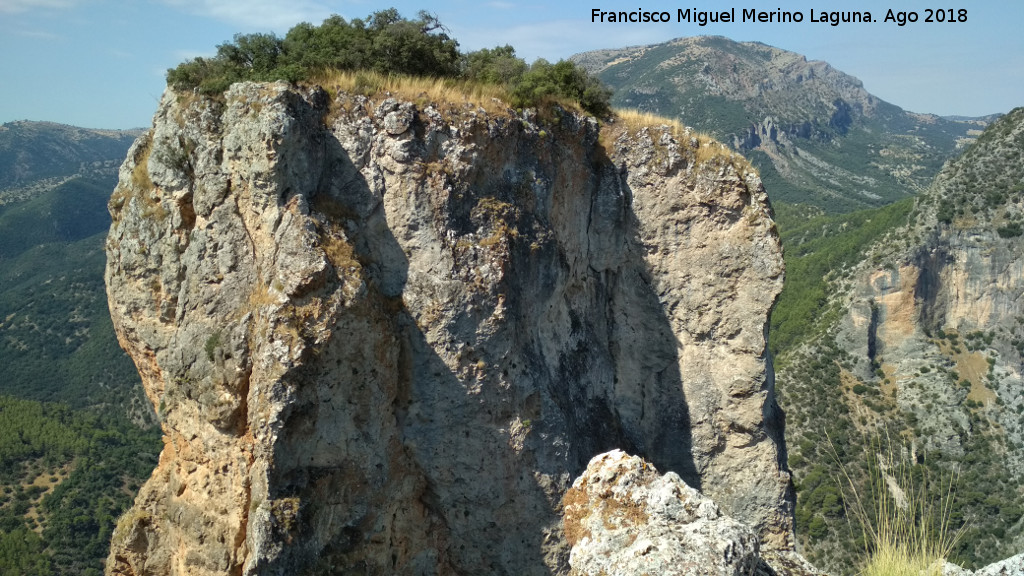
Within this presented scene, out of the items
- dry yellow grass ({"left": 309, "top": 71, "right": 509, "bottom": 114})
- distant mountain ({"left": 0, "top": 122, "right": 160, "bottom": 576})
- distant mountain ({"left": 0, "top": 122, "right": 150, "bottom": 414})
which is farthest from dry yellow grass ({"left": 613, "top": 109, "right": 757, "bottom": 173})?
distant mountain ({"left": 0, "top": 122, "right": 150, "bottom": 414})

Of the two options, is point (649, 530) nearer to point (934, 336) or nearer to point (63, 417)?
point (63, 417)

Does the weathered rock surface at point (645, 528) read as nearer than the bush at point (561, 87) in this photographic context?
Yes

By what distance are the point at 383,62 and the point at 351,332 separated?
5.73m

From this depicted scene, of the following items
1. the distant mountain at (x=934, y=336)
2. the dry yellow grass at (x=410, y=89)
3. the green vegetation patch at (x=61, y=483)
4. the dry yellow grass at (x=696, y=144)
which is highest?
the dry yellow grass at (x=410, y=89)

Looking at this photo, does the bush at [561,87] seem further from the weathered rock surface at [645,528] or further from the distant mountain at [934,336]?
the distant mountain at [934,336]

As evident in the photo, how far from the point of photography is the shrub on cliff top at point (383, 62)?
38.0ft

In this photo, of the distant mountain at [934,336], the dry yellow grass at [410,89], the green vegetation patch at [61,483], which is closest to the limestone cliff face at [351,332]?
the dry yellow grass at [410,89]

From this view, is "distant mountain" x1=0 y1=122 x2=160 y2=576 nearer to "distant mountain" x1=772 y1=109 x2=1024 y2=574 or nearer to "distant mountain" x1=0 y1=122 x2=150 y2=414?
"distant mountain" x1=0 y1=122 x2=150 y2=414

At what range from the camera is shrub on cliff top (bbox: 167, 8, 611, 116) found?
1159cm

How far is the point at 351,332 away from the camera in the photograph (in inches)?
409

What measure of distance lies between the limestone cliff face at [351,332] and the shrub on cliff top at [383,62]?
659mm

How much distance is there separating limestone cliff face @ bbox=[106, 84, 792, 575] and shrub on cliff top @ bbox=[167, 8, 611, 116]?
25.9 inches

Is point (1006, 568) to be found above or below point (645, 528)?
above

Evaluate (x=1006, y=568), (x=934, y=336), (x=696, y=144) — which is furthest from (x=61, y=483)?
(x=934, y=336)
